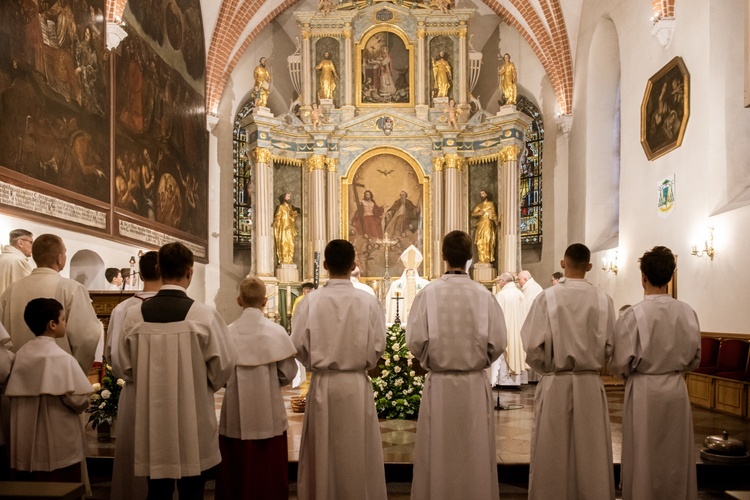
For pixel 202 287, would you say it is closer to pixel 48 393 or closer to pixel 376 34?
pixel 376 34

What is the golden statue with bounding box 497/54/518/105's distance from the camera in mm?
16984

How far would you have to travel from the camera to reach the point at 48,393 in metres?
4.14

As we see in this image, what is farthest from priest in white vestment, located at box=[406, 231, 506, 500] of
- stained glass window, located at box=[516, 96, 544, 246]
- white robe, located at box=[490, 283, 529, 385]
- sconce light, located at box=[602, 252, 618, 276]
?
stained glass window, located at box=[516, 96, 544, 246]

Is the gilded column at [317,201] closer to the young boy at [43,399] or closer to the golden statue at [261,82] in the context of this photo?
the golden statue at [261,82]

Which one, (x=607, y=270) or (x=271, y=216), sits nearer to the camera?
(x=607, y=270)

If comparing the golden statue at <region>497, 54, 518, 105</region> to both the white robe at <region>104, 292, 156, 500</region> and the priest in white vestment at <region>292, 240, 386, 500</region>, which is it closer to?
the priest in white vestment at <region>292, 240, 386, 500</region>

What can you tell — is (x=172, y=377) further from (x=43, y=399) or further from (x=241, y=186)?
(x=241, y=186)

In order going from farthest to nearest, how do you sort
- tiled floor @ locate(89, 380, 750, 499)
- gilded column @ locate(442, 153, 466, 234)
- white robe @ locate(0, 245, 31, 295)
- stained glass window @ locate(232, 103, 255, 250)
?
stained glass window @ locate(232, 103, 255, 250) < gilded column @ locate(442, 153, 466, 234) < white robe @ locate(0, 245, 31, 295) < tiled floor @ locate(89, 380, 750, 499)

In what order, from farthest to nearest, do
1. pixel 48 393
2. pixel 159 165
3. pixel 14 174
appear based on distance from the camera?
pixel 159 165
pixel 14 174
pixel 48 393

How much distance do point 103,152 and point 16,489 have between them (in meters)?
9.45

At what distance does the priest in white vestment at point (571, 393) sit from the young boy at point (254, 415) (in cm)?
171

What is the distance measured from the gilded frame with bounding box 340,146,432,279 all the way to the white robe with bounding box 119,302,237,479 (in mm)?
13509

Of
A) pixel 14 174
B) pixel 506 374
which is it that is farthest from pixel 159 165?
pixel 506 374

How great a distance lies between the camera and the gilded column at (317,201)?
1733 cm
